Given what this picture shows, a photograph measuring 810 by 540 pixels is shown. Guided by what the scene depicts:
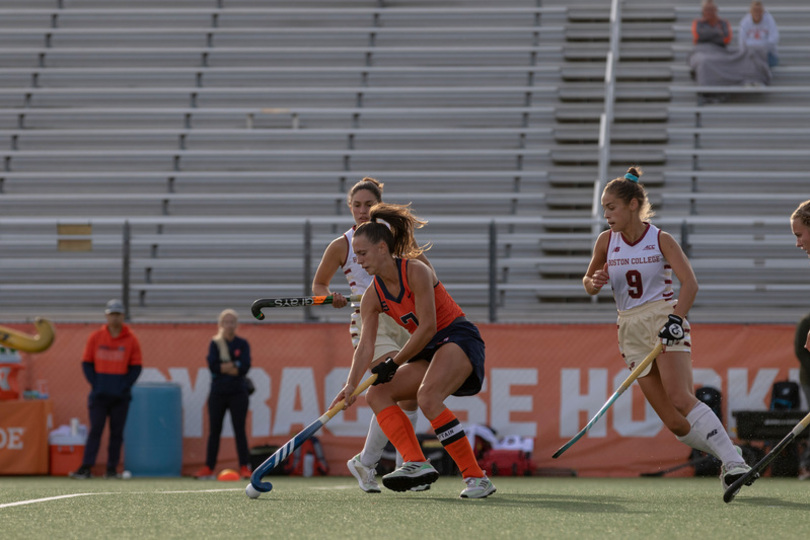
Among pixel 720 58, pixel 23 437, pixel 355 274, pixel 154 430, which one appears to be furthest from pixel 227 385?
pixel 720 58

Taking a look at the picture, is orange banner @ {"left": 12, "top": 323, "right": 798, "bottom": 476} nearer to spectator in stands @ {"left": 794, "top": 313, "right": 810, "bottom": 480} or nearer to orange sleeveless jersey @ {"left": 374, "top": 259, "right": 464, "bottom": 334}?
spectator in stands @ {"left": 794, "top": 313, "right": 810, "bottom": 480}

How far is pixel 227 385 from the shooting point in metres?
11.6

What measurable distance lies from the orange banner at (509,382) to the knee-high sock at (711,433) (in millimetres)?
5377

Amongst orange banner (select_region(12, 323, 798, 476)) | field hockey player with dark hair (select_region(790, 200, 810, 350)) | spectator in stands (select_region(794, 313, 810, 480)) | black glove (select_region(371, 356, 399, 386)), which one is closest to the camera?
field hockey player with dark hair (select_region(790, 200, 810, 350))

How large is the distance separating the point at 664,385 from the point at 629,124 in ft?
31.7

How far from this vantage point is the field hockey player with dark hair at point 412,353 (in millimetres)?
6117

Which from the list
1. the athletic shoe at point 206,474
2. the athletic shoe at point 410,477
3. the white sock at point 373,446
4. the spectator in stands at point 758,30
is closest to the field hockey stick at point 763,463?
the athletic shoe at point 410,477

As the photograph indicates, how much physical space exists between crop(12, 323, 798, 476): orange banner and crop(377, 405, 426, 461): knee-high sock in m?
5.60

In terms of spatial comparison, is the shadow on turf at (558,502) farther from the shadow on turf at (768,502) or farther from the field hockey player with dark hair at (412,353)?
the shadow on turf at (768,502)

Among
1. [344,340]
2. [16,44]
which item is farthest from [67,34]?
[344,340]

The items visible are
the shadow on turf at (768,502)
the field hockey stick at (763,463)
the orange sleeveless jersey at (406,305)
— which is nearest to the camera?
the field hockey stick at (763,463)

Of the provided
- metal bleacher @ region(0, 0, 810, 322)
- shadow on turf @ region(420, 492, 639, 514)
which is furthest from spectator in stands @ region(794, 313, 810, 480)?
shadow on turf @ region(420, 492, 639, 514)

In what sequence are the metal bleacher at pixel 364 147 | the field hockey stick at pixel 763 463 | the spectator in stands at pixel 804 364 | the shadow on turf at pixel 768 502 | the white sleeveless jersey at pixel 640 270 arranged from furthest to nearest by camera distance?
1. the metal bleacher at pixel 364 147
2. the spectator in stands at pixel 804 364
3. the white sleeveless jersey at pixel 640 270
4. the shadow on turf at pixel 768 502
5. the field hockey stick at pixel 763 463

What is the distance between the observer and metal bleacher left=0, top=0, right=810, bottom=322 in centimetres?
1311
